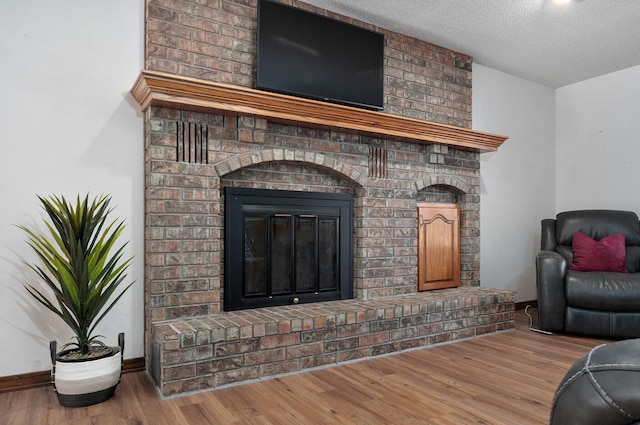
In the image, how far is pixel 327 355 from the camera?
261 cm

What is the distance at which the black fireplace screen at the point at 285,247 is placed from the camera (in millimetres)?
2754

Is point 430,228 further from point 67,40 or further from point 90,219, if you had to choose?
point 67,40

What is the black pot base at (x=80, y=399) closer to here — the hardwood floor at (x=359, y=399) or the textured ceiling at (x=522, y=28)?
the hardwood floor at (x=359, y=399)

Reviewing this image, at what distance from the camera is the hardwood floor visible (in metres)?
1.89

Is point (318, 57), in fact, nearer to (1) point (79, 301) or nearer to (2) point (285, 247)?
(2) point (285, 247)

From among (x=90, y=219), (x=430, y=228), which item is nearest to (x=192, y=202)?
(x=90, y=219)

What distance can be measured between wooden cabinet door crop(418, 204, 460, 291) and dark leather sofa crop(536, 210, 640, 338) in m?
0.70

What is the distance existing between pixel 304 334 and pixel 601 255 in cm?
261

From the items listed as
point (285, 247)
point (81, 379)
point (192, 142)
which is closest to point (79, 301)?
point (81, 379)

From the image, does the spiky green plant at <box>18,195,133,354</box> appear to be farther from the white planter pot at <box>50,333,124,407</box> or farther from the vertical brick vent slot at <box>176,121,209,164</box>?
the vertical brick vent slot at <box>176,121,209,164</box>

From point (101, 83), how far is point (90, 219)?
86 centimetres

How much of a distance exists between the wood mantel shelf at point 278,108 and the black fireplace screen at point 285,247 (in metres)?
0.53

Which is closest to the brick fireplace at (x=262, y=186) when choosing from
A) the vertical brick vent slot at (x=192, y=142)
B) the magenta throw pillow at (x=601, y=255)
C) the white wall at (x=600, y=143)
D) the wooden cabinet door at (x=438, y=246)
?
the vertical brick vent slot at (x=192, y=142)

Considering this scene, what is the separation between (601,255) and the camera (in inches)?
136
